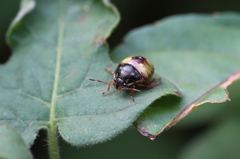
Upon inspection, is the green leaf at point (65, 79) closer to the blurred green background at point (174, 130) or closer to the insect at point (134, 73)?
the insect at point (134, 73)

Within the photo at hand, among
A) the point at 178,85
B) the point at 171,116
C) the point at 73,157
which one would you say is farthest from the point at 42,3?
the point at 73,157

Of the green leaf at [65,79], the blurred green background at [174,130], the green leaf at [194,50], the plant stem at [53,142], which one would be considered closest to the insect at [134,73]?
the green leaf at [65,79]

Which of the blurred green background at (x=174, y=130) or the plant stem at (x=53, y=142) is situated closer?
the plant stem at (x=53, y=142)

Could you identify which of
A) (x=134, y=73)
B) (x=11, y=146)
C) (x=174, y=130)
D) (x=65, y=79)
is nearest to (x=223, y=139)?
(x=174, y=130)

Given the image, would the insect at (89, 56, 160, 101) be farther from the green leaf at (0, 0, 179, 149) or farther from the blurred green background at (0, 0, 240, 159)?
the blurred green background at (0, 0, 240, 159)

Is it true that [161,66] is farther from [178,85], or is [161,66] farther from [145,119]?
[145,119]

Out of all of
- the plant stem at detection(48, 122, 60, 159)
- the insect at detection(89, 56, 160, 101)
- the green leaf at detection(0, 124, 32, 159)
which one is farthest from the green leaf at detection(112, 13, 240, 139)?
the green leaf at detection(0, 124, 32, 159)

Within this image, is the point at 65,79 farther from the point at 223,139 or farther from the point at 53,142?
the point at 223,139
